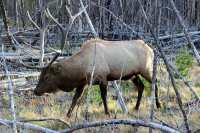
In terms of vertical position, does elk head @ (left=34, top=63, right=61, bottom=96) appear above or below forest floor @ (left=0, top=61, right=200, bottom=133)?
above

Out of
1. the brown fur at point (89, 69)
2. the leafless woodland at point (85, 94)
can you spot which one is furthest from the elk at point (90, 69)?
the leafless woodland at point (85, 94)

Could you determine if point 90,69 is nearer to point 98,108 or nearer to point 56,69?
point 56,69

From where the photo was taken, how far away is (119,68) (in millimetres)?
9602

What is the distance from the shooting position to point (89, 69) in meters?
9.30

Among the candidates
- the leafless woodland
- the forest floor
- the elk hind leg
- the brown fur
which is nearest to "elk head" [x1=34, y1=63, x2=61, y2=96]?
the brown fur

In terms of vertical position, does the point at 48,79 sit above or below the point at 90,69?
below

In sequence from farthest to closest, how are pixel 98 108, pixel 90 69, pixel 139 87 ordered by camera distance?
pixel 139 87
pixel 98 108
pixel 90 69

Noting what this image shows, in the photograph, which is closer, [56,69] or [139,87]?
[56,69]

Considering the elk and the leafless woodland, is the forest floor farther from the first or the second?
the elk

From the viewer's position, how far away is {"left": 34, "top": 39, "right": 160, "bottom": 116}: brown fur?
930 centimetres

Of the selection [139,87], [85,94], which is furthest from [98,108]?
[139,87]

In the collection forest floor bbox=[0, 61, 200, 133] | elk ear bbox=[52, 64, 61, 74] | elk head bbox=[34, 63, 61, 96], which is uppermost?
elk ear bbox=[52, 64, 61, 74]

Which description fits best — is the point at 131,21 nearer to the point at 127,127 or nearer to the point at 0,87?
the point at 0,87

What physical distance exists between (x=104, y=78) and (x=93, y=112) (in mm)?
645
